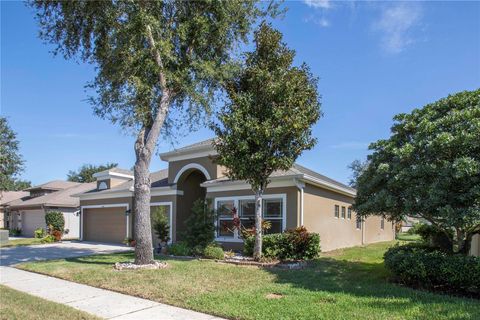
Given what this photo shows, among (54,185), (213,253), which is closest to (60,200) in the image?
(54,185)

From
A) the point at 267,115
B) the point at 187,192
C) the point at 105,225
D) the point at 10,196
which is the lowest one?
the point at 105,225

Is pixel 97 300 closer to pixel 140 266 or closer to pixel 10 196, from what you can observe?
pixel 140 266

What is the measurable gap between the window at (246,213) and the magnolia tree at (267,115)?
3.19 m

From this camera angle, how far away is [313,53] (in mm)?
14125

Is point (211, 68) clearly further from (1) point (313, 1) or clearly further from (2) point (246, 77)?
(1) point (313, 1)

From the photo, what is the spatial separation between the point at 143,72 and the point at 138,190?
4.38 m

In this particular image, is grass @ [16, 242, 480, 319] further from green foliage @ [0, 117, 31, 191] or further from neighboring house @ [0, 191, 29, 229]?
neighboring house @ [0, 191, 29, 229]

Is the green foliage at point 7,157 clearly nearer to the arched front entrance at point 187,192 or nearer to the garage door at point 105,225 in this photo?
the garage door at point 105,225

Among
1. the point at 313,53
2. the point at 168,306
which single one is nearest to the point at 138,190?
the point at 168,306

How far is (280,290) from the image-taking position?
8.49 m

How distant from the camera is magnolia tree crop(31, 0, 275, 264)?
1370cm

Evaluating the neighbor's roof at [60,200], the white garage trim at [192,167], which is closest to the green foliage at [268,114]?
the white garage trim at [192,167]

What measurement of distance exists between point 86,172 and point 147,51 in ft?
198

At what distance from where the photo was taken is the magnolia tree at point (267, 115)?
42.6 feet
